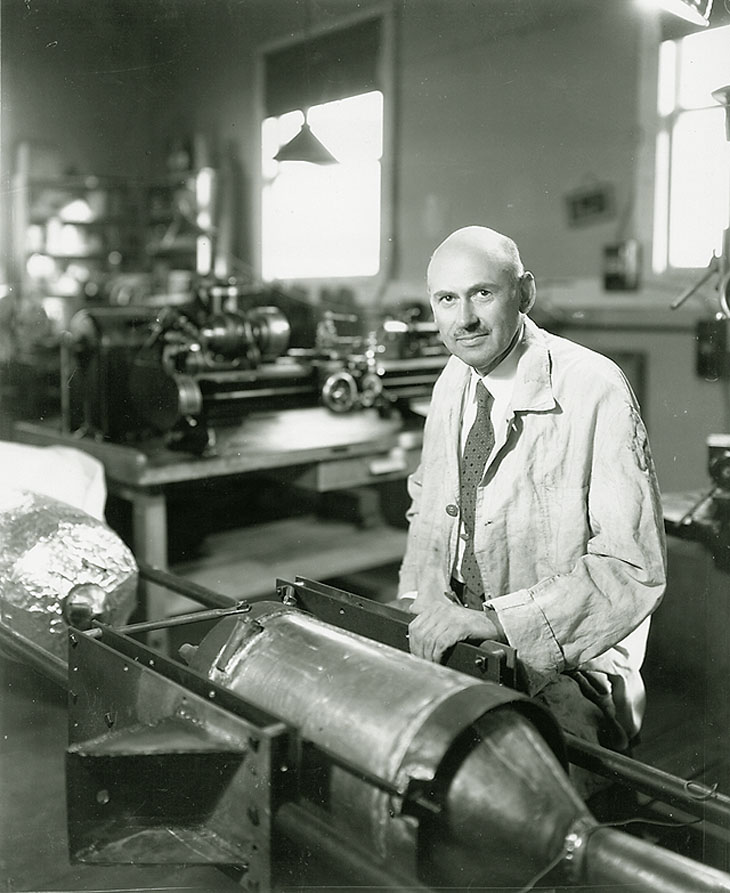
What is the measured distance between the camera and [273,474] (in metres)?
3.44

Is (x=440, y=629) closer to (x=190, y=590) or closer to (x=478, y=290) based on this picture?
(x=478, y=290)

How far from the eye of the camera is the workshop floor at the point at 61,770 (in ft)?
5.94

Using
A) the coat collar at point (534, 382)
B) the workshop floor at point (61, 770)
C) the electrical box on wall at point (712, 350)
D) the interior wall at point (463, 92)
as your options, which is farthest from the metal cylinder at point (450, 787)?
the interior wall at point (463, 92)

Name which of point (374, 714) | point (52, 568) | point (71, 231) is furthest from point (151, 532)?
point (71, 231)

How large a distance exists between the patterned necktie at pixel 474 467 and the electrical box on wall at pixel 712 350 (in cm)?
203

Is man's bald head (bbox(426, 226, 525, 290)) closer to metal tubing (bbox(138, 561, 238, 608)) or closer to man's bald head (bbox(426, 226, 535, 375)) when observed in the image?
man's bald head (bbox(426, 226, 535, 375))

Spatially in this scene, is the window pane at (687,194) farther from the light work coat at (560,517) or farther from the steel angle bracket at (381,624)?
the steel angle bracket at (381,624)

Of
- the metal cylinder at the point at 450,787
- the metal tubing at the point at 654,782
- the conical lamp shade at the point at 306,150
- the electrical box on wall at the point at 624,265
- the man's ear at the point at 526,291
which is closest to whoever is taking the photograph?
the metal cylinder at the point at 450,787

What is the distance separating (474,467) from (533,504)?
15 cm

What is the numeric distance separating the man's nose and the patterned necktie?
0.61ft

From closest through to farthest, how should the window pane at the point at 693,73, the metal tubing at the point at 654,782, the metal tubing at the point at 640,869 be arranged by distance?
the metal tubing at the point at 640,869 < the metal tubing at the point at 654,782 < the window pane at the point at 693,73

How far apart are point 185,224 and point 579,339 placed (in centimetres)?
451

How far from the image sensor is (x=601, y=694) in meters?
1.80

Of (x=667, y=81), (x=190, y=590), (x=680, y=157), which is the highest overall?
(x=667, y=81)
